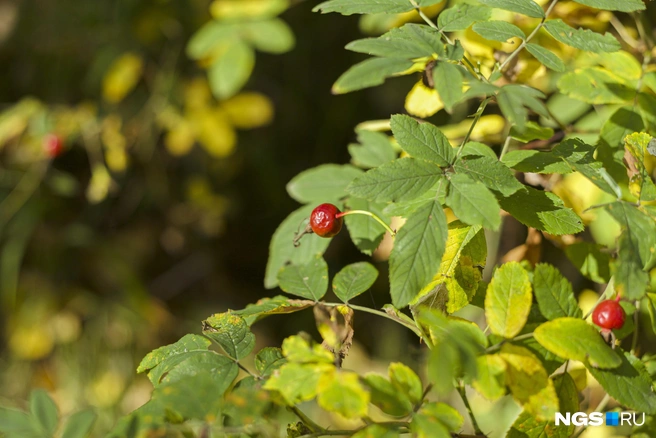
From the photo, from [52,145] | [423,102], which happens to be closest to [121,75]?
[52,145]

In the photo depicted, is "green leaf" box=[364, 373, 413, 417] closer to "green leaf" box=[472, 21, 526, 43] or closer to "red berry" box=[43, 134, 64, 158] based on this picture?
"green leaf" box=[472, 21, 526, 43]

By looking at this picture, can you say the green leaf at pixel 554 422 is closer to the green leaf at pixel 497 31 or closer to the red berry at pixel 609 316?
the red berry at pixel 609 316

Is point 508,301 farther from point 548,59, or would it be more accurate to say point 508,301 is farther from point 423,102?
point 423,102

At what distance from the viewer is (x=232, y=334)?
0.71m

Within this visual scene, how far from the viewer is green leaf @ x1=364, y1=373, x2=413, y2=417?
0.58 m

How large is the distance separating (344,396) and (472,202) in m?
0.26

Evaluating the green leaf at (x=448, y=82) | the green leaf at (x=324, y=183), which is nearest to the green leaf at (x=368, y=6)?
the green leaf at (x=448, y=82)

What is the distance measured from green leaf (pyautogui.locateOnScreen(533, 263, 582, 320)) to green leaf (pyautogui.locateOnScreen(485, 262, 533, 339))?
0.10 feet

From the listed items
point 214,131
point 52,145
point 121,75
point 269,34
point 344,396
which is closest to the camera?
point 344,396

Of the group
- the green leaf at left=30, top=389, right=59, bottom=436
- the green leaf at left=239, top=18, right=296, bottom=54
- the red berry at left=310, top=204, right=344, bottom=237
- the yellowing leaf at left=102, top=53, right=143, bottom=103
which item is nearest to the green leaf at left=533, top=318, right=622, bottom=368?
the red berry at left=310, top=204, right=344, bottom=237

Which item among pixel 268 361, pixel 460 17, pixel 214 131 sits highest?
pixel 460 17

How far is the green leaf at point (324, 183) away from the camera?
1022 millimetres

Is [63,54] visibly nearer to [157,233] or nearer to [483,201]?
[157,233]

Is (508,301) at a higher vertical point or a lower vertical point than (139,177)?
higher
